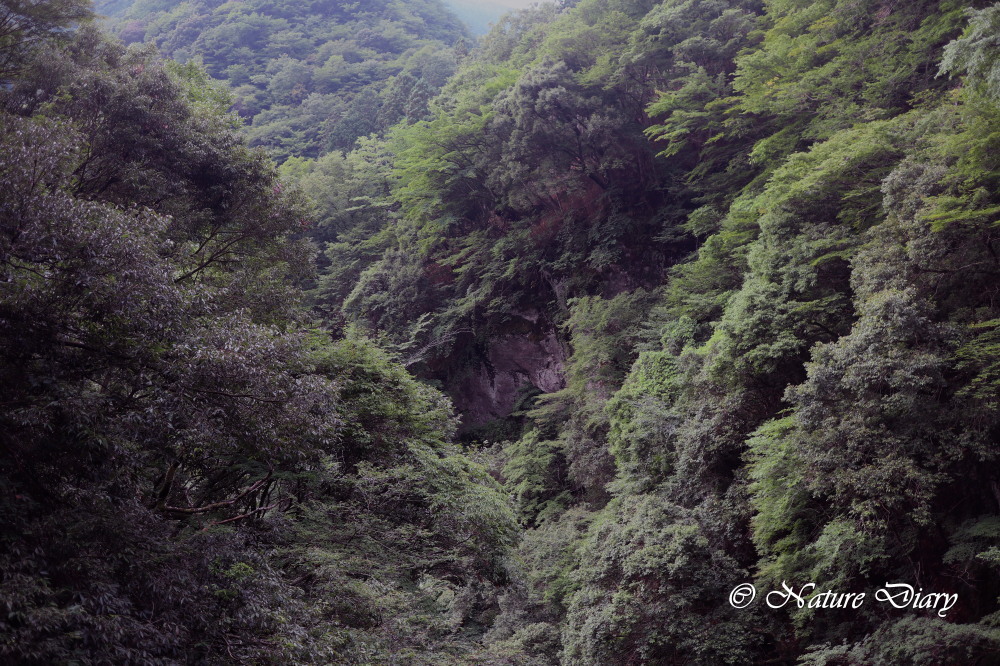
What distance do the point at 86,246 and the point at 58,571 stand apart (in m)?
2.22

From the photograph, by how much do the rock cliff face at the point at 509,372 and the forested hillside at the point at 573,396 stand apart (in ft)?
6.98

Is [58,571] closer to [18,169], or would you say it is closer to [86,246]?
[86,246]

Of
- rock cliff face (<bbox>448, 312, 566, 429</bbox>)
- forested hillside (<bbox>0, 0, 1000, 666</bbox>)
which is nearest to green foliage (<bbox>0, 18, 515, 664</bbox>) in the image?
forested hillside (<bbox>0, 0, 1000, 666</bbox>)

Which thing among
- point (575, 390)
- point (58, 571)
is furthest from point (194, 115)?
point (575, 390)

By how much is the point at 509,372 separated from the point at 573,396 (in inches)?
234

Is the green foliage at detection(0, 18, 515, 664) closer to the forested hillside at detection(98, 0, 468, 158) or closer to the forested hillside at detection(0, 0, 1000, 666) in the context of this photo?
the forested hillside at detection(0, 0, 1000, 666)

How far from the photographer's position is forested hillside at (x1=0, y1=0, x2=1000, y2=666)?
4305mm

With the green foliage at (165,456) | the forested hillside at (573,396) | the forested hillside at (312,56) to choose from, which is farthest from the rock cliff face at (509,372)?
the forested hillside at (312,56)

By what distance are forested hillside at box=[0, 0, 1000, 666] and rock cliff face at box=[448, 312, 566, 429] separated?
213 centimetres

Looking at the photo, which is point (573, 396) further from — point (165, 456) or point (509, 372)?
point (165, 456)

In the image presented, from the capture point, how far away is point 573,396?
1385 cm

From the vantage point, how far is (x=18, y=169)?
454cm

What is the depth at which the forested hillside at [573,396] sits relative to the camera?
430 cm

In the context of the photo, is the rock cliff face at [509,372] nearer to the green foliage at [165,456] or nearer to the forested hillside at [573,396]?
the forested hillside at [573,396]
